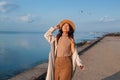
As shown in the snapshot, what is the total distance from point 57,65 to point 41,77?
2.82 m

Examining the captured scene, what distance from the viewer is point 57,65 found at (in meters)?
7.33

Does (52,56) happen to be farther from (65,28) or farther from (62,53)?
(65,28)

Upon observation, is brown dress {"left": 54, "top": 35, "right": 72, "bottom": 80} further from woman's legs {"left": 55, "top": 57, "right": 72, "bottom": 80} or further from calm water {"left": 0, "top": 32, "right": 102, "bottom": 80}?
calm water {"left": 0, "top": 32, "right": 102, "bottom": 80}

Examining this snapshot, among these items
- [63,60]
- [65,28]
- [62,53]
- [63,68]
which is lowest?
[63,68]

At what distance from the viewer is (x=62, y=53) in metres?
7.29

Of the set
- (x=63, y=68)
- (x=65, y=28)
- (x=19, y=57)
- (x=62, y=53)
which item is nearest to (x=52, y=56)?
(x=62, y=53)

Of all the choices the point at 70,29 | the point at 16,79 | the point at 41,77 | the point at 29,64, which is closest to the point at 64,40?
Result: the point at 70,29

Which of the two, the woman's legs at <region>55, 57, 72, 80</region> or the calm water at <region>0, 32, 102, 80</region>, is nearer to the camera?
the woman's legs at <region>55, 57, 72, 80</region>

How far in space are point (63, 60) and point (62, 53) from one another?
0.15m

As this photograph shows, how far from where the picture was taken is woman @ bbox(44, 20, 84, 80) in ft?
23.9

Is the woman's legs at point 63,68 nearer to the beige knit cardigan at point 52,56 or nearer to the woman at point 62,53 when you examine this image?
the woman at point 62,53

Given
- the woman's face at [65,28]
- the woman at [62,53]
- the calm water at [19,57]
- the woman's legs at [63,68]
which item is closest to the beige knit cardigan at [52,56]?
the woman at [62,53]

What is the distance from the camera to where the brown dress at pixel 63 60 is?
7270mm

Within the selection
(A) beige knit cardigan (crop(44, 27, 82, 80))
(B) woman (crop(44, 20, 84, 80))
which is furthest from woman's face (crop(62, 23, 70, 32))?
(A) beige knit cardigan (crop(44, 27, 82, 80))
